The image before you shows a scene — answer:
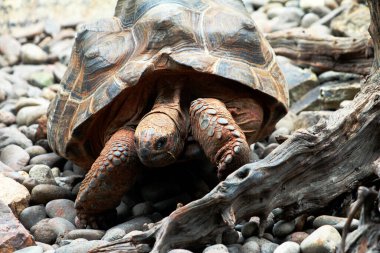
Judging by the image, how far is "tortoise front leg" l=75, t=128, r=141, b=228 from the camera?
3.38m

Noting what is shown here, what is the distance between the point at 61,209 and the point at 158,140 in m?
Result: 0.84

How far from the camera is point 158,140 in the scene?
3.24 metres

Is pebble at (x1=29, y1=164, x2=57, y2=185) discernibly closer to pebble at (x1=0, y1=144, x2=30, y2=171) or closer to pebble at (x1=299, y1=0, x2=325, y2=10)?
pebble at (x1=0, y1=144, x2=30, y2=171)

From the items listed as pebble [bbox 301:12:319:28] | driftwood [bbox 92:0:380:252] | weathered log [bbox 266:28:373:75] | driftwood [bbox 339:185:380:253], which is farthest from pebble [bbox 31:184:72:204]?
pebble [bbox 301:12:319:28]

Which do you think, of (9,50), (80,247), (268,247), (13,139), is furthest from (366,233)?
(9,50)

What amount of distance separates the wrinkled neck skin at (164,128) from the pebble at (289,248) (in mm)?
886

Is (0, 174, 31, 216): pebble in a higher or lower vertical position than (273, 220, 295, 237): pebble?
lower

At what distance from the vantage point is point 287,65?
5.73 meters

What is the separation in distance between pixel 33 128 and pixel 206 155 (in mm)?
2252

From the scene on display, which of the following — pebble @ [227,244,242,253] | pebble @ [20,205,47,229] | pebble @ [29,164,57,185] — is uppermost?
pebble @ [227,244,242,253]

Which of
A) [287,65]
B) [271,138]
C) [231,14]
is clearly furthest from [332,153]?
[287,65]

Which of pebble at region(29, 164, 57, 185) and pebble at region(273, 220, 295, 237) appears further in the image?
pebble at region(29, 164, 57, 185)

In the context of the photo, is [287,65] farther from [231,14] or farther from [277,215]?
[277,215]

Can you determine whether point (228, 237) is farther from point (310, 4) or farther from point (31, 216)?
point (310, 4)
